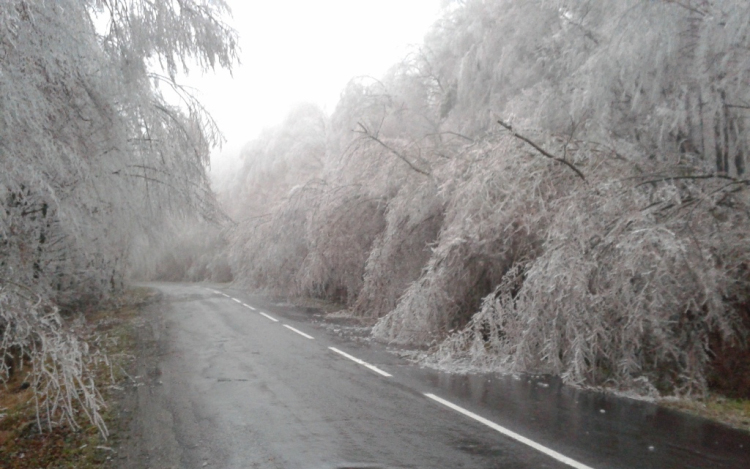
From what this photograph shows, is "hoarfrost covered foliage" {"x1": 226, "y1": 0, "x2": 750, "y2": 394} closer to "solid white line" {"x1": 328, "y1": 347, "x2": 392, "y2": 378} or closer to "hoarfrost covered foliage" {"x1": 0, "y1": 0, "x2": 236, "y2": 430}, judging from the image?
"solid white line" {"x1": 328, "y1": 347, "x2": 392, "y2": 378}

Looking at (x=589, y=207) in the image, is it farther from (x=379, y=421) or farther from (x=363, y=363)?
(x=379, y=421)

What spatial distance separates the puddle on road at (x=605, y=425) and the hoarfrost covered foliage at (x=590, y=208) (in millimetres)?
727

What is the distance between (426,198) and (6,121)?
9.48m

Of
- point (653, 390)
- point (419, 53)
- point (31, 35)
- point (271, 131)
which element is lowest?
point (653, 390)

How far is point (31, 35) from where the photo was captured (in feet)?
18.2

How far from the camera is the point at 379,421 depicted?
641cm

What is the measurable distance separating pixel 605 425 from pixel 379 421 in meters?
2.37

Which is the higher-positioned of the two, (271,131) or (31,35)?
(271,131)

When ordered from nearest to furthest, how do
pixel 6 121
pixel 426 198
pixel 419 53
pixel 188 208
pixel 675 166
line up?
pixel 6 121 < pixel 675 166 < pixel 188 208 < pixel 426 198 < pixel 419 53

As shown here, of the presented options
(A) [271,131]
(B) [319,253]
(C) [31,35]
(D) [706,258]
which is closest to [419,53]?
(B) [319,253]

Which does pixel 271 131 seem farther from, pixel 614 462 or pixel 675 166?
pixel 614 462

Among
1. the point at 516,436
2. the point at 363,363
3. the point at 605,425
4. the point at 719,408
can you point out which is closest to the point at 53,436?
the point at 516,436

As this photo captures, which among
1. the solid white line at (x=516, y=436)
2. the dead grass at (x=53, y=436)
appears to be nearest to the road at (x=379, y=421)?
the solid white line at (x=516, y=436)

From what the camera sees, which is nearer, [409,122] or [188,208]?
[188,208]
